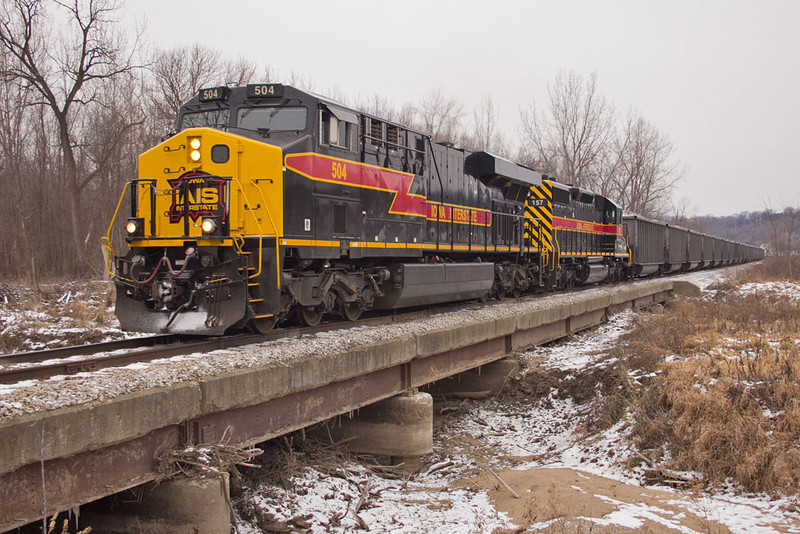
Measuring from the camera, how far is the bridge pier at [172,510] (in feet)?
15.2

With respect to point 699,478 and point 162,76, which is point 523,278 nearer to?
point 699,478

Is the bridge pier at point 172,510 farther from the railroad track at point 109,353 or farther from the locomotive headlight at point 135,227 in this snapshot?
the locomotive headlight at point 135,227

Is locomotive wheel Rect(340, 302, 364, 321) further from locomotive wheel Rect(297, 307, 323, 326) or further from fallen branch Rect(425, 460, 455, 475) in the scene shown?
fallen branch Rect(425, 460, 455, 475)

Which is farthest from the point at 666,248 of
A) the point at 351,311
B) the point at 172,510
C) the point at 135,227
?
the point at 172,510

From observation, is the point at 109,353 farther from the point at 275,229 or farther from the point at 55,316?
the point at 55,316

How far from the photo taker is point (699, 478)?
22.8 feet

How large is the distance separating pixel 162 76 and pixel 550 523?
24794 millimetres

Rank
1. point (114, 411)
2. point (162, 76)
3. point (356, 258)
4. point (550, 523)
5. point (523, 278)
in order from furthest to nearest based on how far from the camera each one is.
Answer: point (162, 76)
point (523, 278)
point (356, 258)
point (550, 523)
point (114, 411)

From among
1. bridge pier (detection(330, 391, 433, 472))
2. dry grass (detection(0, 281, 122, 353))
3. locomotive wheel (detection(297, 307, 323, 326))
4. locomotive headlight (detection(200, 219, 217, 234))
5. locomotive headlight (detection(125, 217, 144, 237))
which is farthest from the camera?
dry grass (detection(0, 281, 122, 353))

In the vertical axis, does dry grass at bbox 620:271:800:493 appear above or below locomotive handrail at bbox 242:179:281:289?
below

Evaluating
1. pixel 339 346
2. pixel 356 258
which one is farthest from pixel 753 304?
pixel 339 346

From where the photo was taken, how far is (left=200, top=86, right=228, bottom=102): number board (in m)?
8.62

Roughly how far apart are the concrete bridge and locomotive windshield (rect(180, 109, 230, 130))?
13.5 ft

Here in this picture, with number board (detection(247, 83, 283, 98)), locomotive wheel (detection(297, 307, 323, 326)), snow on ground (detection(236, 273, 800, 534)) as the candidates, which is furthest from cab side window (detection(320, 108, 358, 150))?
snow on ground (detection(236, 273, 800, 534))
